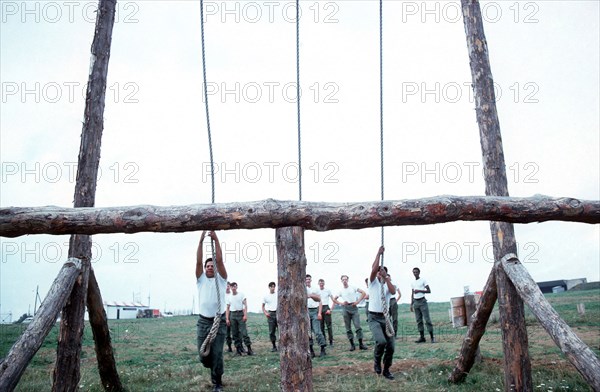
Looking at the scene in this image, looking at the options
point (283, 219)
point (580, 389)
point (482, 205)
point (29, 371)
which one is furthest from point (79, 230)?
point (29, 371)

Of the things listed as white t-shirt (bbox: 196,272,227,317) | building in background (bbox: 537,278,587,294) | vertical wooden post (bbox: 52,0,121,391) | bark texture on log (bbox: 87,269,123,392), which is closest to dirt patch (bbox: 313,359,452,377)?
white t-shirt (bbox: 196,272,227,317)

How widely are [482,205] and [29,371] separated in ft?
31.5

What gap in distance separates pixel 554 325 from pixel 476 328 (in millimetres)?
1845

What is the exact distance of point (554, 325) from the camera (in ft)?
17.4

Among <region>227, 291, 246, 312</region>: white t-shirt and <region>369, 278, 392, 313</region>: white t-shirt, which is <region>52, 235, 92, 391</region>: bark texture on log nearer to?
<region>369, 278, 392, 313</region>: white t-shirt

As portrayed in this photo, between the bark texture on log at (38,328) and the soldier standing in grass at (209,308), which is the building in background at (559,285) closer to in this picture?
the soldier standing in grass at (209,308)

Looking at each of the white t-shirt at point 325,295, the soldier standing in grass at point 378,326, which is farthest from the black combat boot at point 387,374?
the white t-shirt at point 325,295

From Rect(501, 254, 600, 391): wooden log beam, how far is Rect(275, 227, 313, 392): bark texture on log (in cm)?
251

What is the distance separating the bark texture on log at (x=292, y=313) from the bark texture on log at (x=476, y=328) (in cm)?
297

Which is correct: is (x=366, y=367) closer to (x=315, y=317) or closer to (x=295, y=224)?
(x=315, y=317)

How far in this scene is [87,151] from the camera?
21.9 ft

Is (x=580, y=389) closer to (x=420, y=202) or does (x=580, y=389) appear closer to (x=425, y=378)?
(x=425, y=378)

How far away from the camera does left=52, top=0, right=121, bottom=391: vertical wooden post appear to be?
6.28m

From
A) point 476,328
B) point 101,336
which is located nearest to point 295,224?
point 476,328
